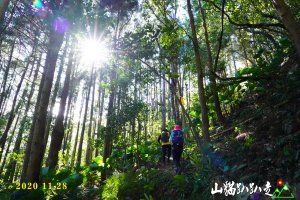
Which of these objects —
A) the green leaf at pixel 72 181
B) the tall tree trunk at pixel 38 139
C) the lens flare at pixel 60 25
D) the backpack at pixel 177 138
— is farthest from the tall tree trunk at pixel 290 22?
the green leaf at pixel 72 181

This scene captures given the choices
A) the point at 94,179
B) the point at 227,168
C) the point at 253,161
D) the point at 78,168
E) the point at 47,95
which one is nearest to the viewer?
the point at 253,161

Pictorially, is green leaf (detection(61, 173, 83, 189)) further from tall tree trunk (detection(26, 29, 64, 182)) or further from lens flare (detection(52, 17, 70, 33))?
lens flare (detection(52, 17, 70, 33))

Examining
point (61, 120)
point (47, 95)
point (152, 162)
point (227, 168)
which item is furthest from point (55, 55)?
point (152, 162)

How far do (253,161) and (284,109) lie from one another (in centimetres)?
171

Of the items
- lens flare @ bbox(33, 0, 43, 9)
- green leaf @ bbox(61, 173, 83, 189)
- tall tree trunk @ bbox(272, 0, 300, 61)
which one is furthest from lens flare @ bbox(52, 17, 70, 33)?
green leaf @ bbox(61, 173, 83, 189)

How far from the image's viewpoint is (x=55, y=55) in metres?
6.36

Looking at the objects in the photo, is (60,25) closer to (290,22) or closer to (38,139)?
(38,139)

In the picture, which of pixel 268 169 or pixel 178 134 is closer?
pixel 268 169

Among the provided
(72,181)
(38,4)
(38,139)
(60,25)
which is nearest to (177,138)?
(72,181)

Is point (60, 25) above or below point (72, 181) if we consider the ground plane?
above

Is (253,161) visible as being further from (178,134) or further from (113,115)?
(113,115)

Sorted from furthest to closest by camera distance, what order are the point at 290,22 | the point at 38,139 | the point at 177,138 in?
the point at 177,138, the point at 38,139, the point at 290,22

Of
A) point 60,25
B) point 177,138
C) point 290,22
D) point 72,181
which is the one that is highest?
point 60,25

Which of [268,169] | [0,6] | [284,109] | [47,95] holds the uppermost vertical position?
[0,6]
